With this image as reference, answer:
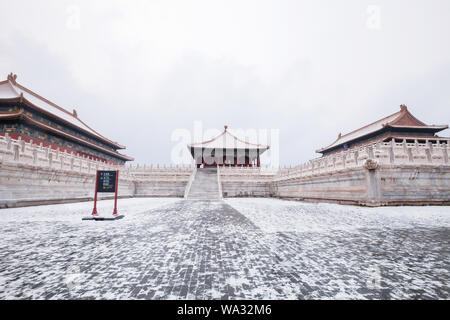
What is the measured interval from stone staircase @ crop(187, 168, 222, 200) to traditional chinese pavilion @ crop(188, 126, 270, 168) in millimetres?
5403

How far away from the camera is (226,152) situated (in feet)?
103

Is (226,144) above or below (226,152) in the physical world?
above

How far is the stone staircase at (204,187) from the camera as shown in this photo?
60.4ft

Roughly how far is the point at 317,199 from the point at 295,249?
1193 centimetres

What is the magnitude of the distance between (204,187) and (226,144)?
1195 centimetres

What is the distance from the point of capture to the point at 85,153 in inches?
1075

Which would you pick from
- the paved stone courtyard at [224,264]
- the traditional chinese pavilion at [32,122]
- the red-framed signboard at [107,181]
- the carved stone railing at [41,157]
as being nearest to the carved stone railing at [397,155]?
the paved stone courtyard at [224,264]

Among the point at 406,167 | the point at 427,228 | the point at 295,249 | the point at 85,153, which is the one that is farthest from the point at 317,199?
the point at 85,153

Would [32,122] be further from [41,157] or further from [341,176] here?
[341,176]

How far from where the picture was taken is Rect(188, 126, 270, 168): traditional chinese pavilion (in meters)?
30.6

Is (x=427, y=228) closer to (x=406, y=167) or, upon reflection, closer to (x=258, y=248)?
(x=258, y=248)

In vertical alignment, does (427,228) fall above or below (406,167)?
below

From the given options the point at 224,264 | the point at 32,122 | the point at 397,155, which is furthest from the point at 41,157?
the point at 397,155
